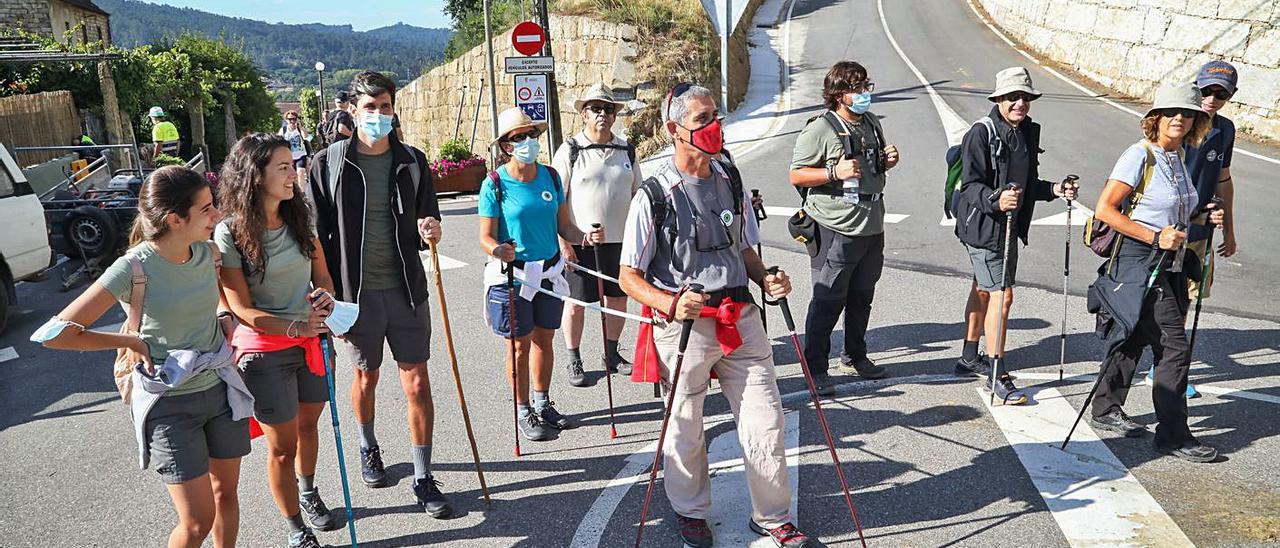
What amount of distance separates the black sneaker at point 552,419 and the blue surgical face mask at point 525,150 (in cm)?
149

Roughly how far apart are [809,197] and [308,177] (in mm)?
3072

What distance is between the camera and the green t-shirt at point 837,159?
564 cm

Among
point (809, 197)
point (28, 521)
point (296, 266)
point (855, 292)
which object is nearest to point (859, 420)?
point (855, 292)

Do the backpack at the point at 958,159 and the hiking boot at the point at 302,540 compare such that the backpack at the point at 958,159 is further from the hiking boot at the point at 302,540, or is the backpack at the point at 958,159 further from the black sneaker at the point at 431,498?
the hiking boot at the point at 302,540

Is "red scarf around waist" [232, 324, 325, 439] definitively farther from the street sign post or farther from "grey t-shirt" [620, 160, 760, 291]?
the street sign post

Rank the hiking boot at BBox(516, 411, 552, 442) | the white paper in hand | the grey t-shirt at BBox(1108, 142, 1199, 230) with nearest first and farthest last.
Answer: the white paper in hand → the grey t-shirt at BBox(1108, 142, 1199, 230) → the hiking boot at BBox(516, 411, 552, 442)

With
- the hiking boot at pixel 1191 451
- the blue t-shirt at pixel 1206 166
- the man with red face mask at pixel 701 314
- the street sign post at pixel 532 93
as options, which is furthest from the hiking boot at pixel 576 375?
the street sign post at pixel 532 93

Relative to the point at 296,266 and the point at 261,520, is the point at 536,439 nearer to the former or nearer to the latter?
the point at 261,520

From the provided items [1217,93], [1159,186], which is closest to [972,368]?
[1159,186]

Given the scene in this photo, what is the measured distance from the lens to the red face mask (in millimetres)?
3850

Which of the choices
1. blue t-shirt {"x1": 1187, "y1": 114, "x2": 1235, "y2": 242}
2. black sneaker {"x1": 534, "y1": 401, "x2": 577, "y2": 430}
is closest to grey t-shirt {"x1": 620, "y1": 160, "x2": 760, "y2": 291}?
black sneaker {"x1": 534, "y1": 401, "x2": 577, "y2": 430}

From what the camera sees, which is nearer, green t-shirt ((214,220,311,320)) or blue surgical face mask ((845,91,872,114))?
green t-shirt ((214,220,311,320))

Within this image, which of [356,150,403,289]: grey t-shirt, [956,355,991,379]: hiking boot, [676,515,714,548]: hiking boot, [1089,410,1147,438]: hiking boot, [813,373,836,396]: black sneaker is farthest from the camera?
[956,355,991,379]: hiking boot

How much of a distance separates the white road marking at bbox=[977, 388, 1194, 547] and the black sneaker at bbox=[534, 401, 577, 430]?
2496 millimetres
